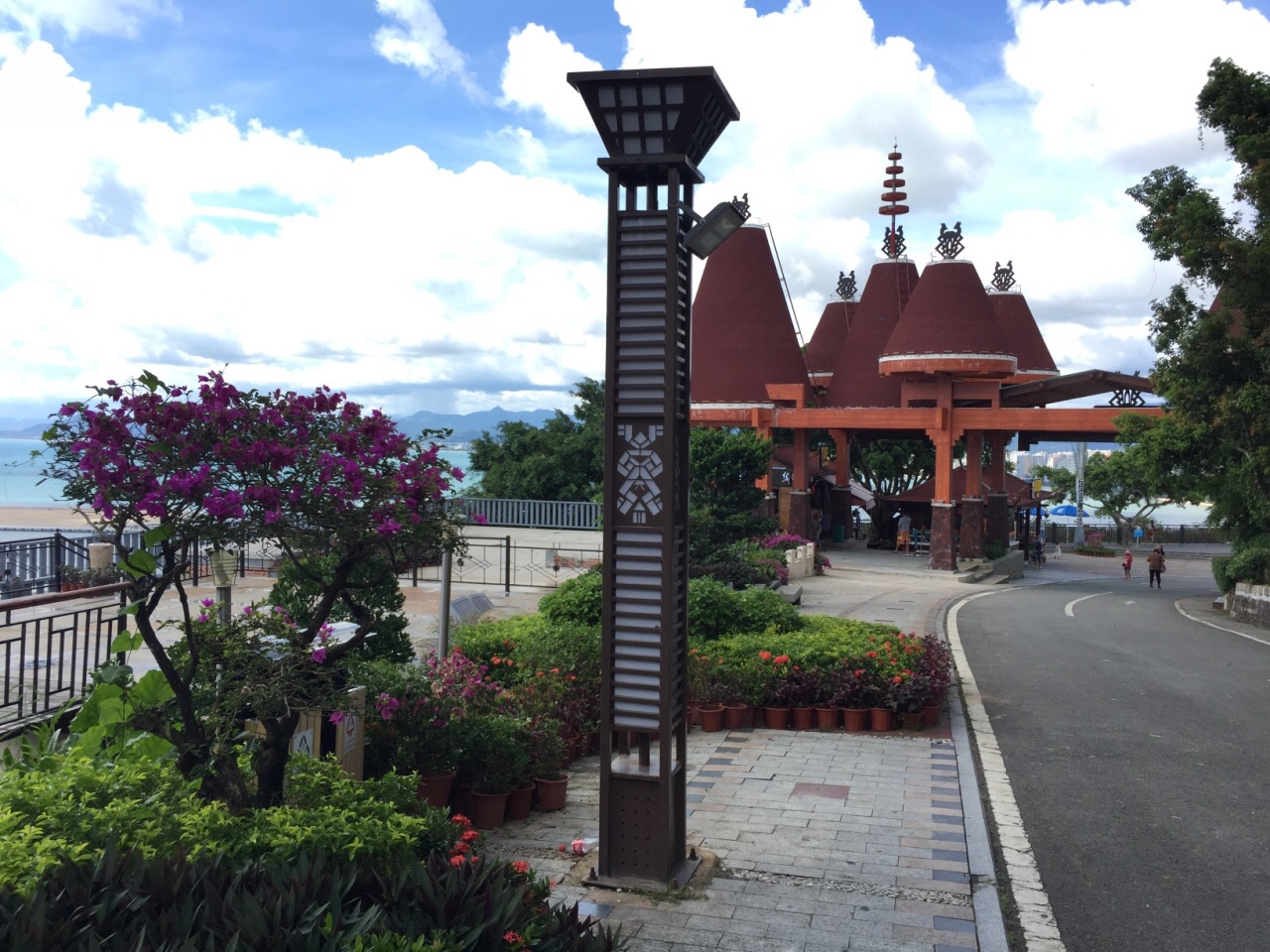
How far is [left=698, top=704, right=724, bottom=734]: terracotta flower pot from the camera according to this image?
9898mm

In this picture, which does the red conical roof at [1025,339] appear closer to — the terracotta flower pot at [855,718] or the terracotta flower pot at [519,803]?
the terracotta flower pot at [855,718]

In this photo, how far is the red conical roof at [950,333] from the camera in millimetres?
29859

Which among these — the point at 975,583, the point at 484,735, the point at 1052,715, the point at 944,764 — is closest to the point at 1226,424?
the point at 975,583

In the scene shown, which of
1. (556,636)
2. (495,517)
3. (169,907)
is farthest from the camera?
(495,517)

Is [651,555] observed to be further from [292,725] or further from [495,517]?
[495,517]

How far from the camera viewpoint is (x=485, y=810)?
22.8 feet

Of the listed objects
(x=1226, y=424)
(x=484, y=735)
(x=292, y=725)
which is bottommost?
(x=484, y=735)

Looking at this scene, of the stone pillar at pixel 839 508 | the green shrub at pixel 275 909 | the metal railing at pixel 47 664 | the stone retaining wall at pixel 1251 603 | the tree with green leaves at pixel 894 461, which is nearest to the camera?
the green shrub at pixel 275 909

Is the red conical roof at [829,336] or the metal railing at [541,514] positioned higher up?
the red conical roof at [829,336]

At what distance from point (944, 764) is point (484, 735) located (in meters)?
4.07

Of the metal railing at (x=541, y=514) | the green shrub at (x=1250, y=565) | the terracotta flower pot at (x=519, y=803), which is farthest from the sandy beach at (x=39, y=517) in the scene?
the terracotta flower pot at (x=519, y=803)

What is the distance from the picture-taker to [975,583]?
29.7 metres

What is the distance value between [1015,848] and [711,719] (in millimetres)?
3472

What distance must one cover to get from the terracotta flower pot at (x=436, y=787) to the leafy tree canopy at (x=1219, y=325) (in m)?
18.8
